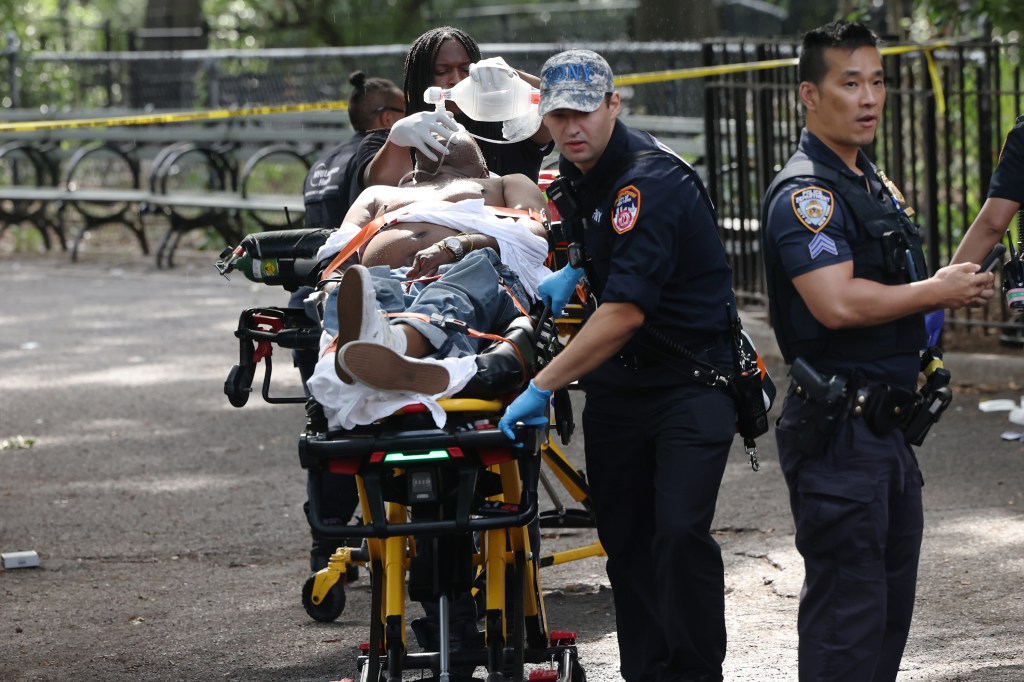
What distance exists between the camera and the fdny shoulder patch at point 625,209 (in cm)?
406

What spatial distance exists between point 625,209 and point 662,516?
0.86m

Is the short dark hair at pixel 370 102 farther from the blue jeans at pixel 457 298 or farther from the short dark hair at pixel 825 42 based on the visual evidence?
the short dark hair at pixel 825 42

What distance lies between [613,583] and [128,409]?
17.5ft

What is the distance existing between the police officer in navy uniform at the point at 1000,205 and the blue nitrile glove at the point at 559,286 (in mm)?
1226

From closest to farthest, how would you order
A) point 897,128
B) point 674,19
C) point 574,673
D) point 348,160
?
point 574,673 < point 348,160 < point 897,128 < point 674,19

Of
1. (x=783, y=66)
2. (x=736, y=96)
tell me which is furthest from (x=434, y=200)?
(x=736, y=96)

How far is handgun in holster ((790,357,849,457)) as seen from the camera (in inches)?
148

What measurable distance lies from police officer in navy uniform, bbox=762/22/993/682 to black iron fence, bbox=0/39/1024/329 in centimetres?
Result: 504

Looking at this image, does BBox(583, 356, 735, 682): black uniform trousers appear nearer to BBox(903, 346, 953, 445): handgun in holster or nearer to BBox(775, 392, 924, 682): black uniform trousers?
BBox(775, 392, 924, 682): black uniform trousers

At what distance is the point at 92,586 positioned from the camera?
19.9 ft

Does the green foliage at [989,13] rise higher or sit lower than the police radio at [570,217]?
higher

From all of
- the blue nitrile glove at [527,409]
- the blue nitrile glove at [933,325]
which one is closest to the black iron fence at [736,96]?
the blue nitrile glove at [933,325]

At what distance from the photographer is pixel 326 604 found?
18.1 feet

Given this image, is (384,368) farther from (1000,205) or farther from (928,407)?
(1000,205)
